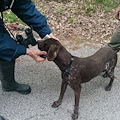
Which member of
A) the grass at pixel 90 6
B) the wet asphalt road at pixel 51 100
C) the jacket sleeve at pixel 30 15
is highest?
the jacket sleeve at pixel 30 15

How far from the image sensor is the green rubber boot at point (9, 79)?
255 centimetres

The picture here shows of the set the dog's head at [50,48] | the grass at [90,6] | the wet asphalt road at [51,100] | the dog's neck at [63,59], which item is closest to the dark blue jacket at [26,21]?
the dog's head at [50,48]

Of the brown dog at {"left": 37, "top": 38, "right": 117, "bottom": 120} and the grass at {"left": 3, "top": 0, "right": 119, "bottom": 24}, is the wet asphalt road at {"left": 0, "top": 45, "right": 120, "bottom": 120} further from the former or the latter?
the grass at {"left": 3, "top": 0, "right": 119, "bottom": 24}

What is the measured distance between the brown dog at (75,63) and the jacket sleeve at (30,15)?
22.0 inches

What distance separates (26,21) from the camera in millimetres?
2699

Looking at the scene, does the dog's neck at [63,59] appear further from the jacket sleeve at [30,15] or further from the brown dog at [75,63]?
the jacket sleeve at [30,15]

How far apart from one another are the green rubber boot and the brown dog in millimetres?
682

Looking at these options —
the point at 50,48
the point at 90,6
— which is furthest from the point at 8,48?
the point at 90,6

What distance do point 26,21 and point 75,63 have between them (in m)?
1.24

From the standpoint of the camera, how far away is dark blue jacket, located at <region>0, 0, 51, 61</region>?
2127 millimetres

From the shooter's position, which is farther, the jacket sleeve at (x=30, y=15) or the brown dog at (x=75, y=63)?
the jacket sleeve at (x=30, y=15)

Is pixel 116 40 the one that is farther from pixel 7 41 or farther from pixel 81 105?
pixel 7 41

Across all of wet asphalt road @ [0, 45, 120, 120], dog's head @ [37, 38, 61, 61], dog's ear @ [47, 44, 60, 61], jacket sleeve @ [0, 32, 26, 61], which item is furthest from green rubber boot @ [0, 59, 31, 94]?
dog's ear @ [47, 44, 60, 61]

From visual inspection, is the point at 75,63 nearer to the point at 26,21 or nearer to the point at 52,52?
the point at 52,52
